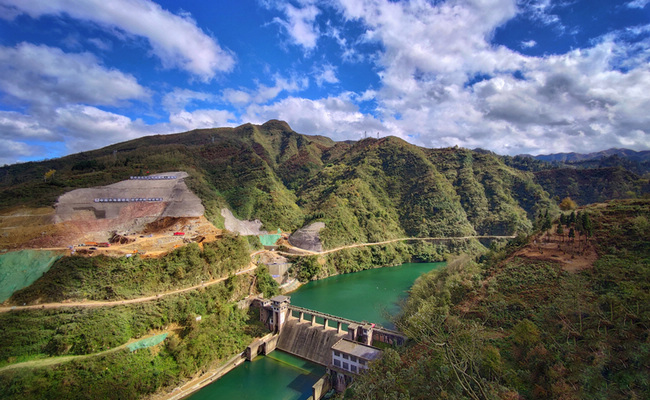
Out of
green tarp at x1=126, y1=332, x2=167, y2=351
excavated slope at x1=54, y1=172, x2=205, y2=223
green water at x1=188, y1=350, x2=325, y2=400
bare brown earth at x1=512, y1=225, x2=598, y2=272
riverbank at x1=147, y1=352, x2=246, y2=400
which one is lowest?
green water at x1=188, y1=350, x2=325, y2=400

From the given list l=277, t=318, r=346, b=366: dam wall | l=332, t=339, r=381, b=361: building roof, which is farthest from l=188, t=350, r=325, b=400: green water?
l=332, t=339, r=381, b=361: building roof

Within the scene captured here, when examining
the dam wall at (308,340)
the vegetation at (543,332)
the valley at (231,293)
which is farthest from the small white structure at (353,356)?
the dam wall at (308,340)

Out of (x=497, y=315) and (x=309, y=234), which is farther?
(x=309, y=234)

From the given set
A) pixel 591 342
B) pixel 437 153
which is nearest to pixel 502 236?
pixel 437 153

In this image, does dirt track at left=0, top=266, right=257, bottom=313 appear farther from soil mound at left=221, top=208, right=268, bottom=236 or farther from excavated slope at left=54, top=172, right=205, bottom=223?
soil mound at left=221, top=208, right=268, bottom=236

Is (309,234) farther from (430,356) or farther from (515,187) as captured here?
(515,187)

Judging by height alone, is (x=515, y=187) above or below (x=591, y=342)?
above
